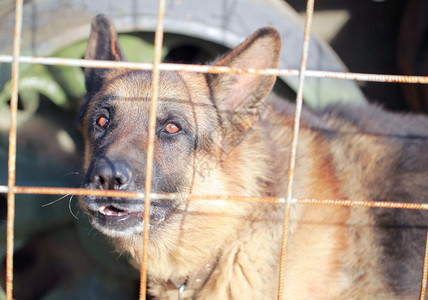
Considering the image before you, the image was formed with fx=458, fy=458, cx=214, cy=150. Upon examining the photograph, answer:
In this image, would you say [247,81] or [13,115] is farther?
[247,81]

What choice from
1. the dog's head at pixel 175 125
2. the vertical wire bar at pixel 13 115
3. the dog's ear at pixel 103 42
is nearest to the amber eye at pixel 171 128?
the dog's head at pixel 175 125

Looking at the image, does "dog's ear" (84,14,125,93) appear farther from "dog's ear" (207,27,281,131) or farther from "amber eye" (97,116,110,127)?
"dog's ear" (207,27,281,131)

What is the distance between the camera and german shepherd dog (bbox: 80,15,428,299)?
2.17 meters

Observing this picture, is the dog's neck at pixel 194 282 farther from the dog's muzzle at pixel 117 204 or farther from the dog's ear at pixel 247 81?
the dog's ear at pixel 247 81

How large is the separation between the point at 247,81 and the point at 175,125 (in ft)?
1.33

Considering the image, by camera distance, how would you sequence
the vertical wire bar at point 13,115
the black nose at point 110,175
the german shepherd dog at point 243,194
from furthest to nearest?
the german shepherd dog at point 243,194
the black nose at point 110,175
the vertical wire bar at point 13,115

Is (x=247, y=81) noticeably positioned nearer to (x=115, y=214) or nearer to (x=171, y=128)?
(x=171, y=128)

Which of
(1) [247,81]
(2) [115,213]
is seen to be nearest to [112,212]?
(2) [115,213]

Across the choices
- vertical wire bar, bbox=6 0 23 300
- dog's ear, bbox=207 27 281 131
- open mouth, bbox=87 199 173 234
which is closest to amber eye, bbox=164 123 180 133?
dog's ear, bbox=207 27 281 131

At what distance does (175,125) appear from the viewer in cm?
219

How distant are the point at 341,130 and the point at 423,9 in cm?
162

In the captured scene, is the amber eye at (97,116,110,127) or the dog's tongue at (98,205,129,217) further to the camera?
the amber eye at (97,116,110,127)

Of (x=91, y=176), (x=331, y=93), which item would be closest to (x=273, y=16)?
(x=331, y=93)

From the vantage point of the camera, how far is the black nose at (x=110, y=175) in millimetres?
1805
